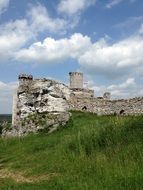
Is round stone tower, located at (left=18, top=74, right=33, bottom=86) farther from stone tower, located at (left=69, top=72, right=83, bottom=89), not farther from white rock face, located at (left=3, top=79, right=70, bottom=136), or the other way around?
stone tower, located at (left=69, top=72, right=83, bottom=89)

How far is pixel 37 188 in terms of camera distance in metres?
7.64

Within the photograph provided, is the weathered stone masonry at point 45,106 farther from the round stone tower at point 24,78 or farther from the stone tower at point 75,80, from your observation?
the stone tower at point 75,80

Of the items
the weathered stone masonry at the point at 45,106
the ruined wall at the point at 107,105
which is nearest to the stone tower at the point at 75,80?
the ruined wall at the point at 107,105

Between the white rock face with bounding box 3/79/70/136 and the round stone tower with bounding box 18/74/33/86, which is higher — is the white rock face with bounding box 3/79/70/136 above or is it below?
below

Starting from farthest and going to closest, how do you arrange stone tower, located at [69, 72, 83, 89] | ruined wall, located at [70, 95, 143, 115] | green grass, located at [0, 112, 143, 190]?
stone tower, located at [69, 72, 83, 89] → ruined wall, located at [70, 95, 143, 115] → green grass, located at [0, 112, 143, 190]

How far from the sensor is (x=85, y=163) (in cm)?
905

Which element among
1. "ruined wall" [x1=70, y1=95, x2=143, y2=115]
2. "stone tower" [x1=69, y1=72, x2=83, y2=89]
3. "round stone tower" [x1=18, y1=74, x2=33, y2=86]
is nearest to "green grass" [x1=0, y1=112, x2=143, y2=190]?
"round stone tower" [x1=18, y1=74, x2=33, y2=86]

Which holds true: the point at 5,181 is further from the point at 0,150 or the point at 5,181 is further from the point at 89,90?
the point at 89,90

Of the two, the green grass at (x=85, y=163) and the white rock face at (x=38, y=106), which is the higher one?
the white rock face at (x=38, y=106)

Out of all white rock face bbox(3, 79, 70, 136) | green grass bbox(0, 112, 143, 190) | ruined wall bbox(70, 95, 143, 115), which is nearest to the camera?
green grass bbox(0, 112, 143, 190)

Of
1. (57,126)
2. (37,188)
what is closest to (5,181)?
(37,188)

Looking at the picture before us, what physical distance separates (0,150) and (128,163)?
8433 millimetres

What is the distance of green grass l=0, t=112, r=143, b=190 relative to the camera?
714 centimetres

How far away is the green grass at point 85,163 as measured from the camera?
23.4ft
